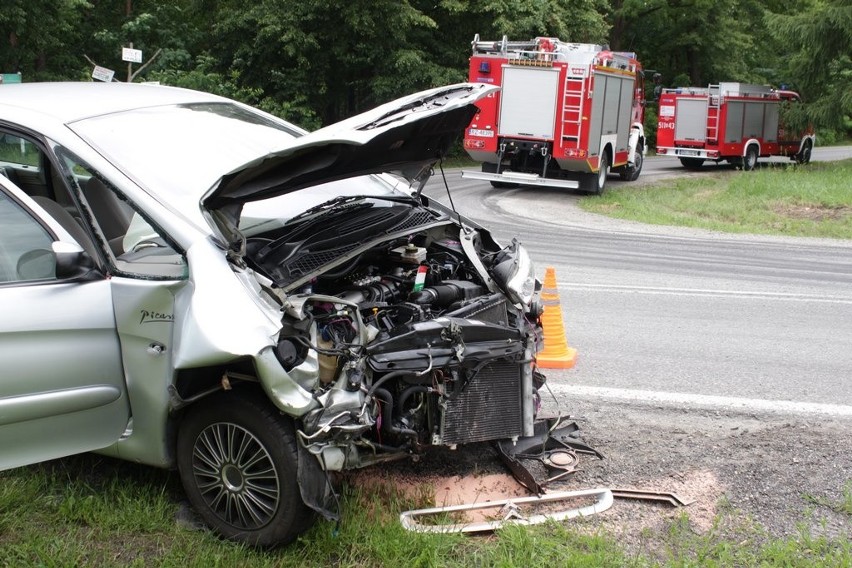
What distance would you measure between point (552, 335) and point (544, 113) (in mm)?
13065

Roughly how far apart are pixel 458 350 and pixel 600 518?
980 mm

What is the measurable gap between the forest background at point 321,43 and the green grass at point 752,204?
5263mm

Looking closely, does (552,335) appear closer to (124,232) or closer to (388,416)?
(388,416)

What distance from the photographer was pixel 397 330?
368 cm

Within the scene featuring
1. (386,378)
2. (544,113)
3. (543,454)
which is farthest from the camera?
(544,113)

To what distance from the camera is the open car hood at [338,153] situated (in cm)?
351

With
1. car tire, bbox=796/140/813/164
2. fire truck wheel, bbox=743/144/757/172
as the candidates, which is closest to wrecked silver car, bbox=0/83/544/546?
fire truck wheel, bbox=743/144/757/172

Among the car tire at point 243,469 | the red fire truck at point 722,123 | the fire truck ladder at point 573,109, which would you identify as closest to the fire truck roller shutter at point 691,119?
the red fire truck at point 722,123

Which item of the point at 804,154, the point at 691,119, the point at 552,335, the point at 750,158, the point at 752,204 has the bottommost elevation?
the point at 552,335

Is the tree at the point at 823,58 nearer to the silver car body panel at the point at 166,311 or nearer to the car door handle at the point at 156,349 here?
the silver car body panel at the point at 166,311

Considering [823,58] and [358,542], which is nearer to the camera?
[358,542]

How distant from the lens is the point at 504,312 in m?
4.31

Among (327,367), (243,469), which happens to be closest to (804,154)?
(327,367)

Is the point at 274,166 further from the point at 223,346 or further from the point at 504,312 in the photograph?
the point at 504,312
